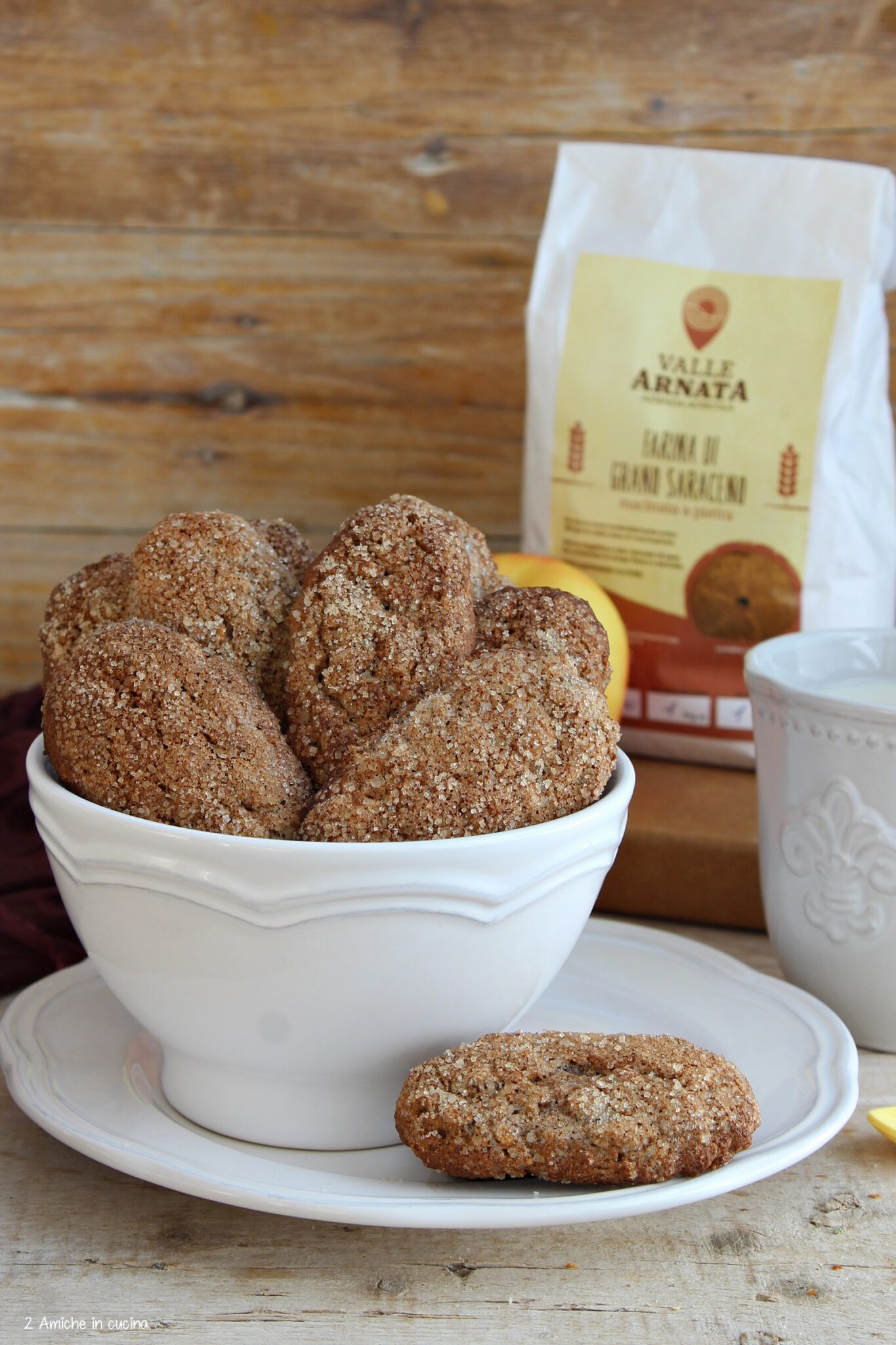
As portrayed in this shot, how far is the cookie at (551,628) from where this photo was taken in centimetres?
58

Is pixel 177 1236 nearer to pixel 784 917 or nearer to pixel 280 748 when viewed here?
pixel 280 748

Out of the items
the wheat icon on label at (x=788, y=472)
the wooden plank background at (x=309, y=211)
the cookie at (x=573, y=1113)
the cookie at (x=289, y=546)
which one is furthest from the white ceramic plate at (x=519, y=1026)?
the wooden plank background at (x=309, y=211)

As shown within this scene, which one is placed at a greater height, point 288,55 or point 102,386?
point 288,55

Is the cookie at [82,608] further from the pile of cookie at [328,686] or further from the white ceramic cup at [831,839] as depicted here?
the white ceramic cup at [831,839]

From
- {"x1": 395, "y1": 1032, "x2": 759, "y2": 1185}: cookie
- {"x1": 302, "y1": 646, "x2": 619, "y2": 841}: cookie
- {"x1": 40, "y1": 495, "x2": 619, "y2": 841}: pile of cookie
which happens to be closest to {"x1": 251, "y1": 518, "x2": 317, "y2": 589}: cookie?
{"x1": 40, "y1": 495, "x2": 619, "y2": 841}: pile of cookie

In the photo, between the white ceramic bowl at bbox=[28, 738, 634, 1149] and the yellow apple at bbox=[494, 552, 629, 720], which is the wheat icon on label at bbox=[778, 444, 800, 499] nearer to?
the yellow apple at bbox=[494, 552, 629, 720]

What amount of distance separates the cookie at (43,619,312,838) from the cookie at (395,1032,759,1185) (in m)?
0.12

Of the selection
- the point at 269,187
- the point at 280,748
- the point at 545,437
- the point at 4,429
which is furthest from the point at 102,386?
the point at 280,748

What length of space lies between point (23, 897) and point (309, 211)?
0.61m

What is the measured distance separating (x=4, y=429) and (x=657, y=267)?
57cm

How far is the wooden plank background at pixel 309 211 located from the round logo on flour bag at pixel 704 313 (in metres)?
0.20

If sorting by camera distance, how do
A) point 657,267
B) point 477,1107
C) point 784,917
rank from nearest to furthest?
point 477,1107 < point 784,917 < point 657,267

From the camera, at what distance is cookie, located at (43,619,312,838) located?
530 mm

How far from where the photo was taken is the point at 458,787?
20.6 inches
